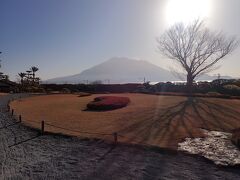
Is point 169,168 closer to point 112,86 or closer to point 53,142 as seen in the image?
point 53,142

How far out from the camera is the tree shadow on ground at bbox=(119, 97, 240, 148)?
1425 centimetres

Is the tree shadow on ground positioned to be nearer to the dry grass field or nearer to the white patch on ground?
the dry grass field

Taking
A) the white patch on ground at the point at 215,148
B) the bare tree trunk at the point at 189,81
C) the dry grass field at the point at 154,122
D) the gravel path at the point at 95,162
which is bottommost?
the gravel path at the point at 95,162

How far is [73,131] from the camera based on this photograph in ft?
53.1

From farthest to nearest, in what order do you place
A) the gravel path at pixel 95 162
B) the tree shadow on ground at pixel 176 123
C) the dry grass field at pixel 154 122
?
1. the dry grass field at pixel 154 122
2. the tree shadow on ground at pixel 176 123
3. the gravel path at pixel 95 162

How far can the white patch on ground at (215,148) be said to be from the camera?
35.7ft

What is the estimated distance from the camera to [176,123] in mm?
17594

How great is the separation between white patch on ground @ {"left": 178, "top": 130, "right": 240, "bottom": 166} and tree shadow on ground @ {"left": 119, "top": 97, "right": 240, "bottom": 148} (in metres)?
0.53

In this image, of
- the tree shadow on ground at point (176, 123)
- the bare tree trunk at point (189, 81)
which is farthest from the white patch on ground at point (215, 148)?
the bare tree trunk at point (189, 81)

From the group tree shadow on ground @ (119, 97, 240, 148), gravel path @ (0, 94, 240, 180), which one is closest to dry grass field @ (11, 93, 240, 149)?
tree shadow on ground @ (119, 97, 240, 148)

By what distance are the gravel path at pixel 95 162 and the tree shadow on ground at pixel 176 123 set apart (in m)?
1.86

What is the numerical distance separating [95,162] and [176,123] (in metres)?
8.18

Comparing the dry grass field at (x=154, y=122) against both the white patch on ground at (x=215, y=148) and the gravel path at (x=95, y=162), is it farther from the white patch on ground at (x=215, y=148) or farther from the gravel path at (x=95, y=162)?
the gravel path at (x=95, y=162)

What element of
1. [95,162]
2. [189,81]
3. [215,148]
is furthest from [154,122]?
[189,81]
